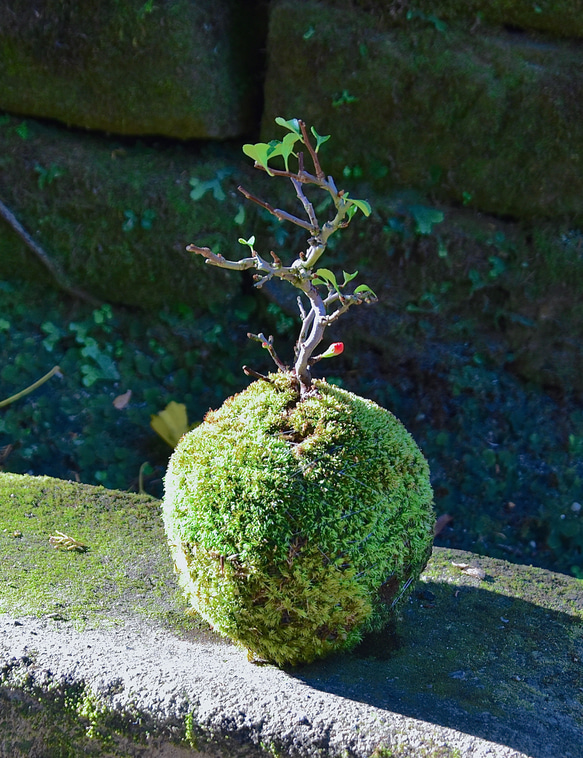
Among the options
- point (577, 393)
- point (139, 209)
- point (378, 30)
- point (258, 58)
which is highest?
point (378, 30)

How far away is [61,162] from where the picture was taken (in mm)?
4371

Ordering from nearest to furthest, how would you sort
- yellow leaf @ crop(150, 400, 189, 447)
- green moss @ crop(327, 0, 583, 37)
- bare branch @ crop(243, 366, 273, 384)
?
bare branch @ crop(243, 366, 273, 384) → green moss @ crop(327, 0, 583, 37) → yellow leaf @ crop(150, 400, 189, 447)

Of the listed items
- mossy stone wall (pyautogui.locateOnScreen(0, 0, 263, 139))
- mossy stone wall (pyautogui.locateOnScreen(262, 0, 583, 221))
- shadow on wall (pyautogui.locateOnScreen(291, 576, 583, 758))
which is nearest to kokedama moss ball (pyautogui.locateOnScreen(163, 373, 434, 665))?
shadow on wall (pyautogui.locateOnScreen(291, 576, 583, 758))

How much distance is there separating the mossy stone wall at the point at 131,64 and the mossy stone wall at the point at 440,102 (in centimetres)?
33

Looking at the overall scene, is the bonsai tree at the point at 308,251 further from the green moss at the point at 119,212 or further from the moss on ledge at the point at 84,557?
the green moss at the point at 119,212

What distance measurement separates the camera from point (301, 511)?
2035 mm

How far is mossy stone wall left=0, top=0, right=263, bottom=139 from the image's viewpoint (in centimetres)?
414

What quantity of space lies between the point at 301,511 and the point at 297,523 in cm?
4

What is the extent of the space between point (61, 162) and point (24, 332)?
1.07 meters

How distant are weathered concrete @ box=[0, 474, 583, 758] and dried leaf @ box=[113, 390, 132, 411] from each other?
1.40 metres

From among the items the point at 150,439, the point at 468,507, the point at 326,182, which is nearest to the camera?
the point at 326,182

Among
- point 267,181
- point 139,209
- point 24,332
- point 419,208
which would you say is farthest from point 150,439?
point 419,208

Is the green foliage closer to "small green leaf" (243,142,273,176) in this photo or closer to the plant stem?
the plant stem

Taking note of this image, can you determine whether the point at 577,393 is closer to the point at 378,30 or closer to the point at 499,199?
the point at 499,199
